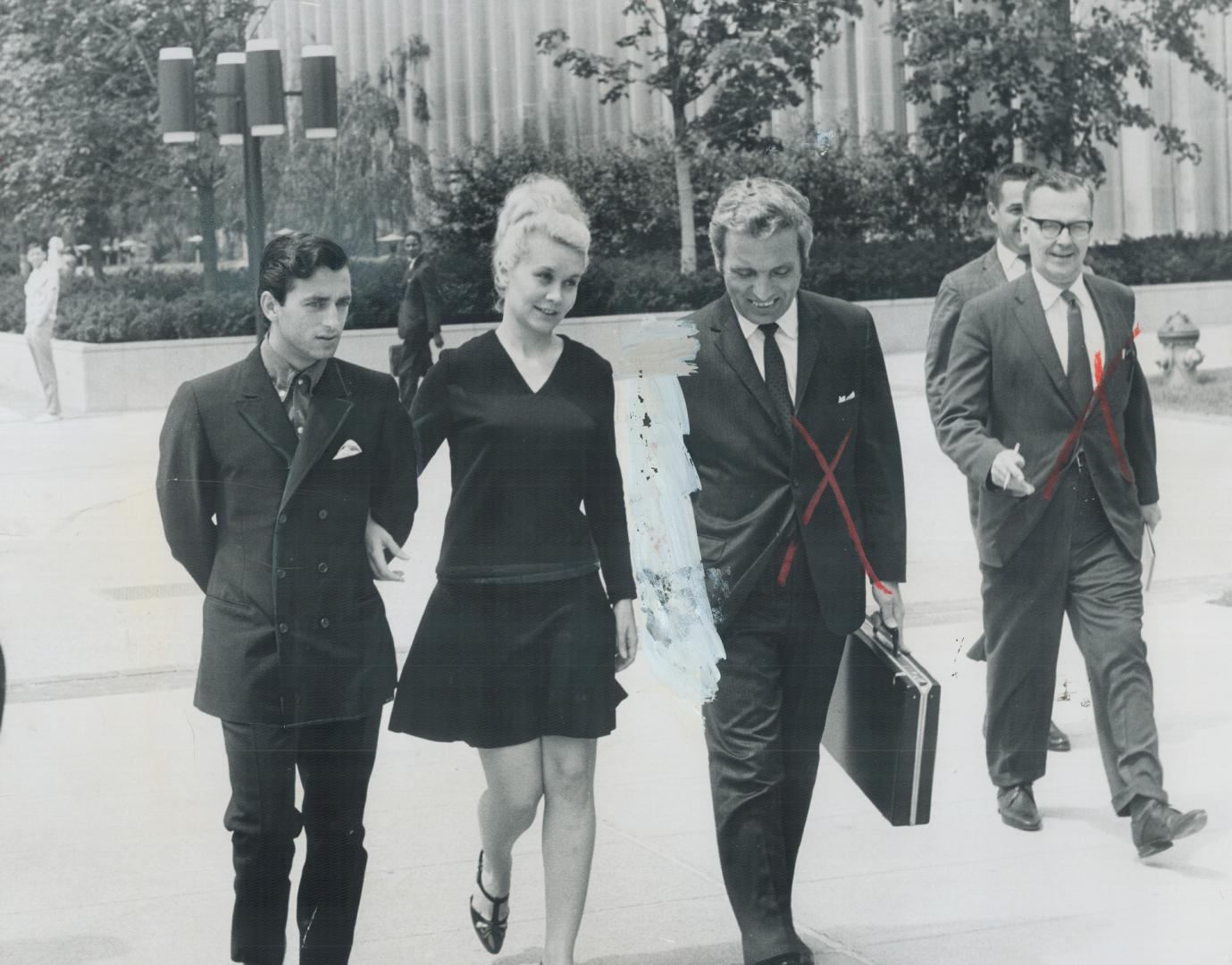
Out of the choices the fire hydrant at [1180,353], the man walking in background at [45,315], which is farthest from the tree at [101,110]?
the fire hydrant at [1180,353]

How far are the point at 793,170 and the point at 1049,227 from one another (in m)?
16.3

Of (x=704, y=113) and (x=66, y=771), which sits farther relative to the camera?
(x=704, y=113)

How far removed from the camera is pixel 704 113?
1755cm

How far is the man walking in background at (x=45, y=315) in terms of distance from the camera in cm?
1573

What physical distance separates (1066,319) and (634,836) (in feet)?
6.13

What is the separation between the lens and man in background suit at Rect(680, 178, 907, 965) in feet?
12.4

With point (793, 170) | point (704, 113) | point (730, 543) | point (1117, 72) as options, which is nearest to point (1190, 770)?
point (730, 543)

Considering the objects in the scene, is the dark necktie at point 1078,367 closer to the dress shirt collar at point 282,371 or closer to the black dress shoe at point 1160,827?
the black dress shoe at point 1160,827

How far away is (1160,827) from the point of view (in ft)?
14.6

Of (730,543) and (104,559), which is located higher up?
(730,543)

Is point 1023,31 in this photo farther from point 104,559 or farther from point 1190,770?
point 1190,770

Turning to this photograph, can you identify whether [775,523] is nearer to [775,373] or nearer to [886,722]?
[775,373]

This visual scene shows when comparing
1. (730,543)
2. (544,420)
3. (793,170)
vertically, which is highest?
(793,170)

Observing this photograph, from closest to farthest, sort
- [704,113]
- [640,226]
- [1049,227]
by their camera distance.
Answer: [1049,227] < [704,113] < [640,226]
